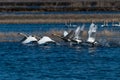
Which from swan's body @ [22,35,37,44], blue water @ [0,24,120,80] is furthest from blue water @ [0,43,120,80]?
swan's body @ [22,35,37,44]

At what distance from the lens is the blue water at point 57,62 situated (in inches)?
1002

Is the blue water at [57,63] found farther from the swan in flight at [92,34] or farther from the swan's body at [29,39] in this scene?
the swan in flight at [92,34]

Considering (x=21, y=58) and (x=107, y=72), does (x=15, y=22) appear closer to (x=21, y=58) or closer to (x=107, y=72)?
(x=21, y=58)

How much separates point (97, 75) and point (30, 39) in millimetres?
12707

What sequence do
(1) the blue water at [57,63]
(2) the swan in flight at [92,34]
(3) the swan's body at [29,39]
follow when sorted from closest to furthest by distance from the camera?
(1) the blue water at [57,63] → (2) the swan in flight at [92,34] → (3) the swan's body at [29,39]

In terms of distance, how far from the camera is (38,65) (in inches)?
1127

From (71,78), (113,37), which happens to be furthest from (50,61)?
(113,37)

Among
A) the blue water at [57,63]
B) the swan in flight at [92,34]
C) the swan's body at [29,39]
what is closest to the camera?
the blue water at [57,63]

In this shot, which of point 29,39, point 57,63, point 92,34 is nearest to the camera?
point 57,63

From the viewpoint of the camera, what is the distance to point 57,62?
29.5 meters

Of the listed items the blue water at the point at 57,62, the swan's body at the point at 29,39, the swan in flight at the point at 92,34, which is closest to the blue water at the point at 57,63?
the blue water at the point at 57,62

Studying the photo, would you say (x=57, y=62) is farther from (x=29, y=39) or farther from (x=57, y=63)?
(x=29, y=39)

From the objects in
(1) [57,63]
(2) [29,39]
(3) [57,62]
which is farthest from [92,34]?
(1) [57,63]

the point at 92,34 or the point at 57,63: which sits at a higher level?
the point at 57,63
